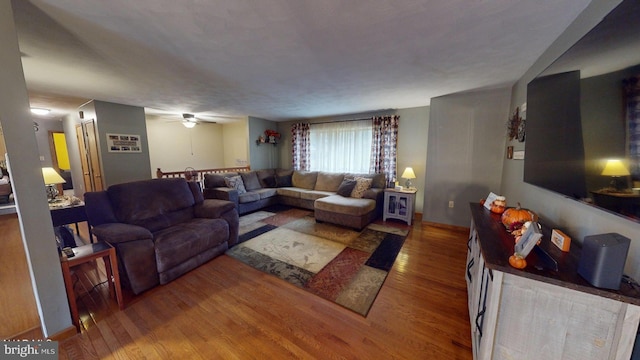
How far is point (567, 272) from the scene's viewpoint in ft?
2.96

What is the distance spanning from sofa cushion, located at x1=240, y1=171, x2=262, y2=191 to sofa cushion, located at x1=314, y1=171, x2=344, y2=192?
143 centimetres

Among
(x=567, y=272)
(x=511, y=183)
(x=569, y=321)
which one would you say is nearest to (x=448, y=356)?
(x=569, y=321)

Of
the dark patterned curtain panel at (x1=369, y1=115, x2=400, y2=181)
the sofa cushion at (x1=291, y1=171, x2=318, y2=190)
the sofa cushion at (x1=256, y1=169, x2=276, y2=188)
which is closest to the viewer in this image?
the dark patterned curtain panel at (x1=369, y1=115, x2=400, y2=181)

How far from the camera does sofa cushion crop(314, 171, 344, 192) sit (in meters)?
4.67

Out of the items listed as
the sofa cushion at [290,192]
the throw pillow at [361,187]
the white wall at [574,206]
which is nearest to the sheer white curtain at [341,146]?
the throw pillow at [361,187]

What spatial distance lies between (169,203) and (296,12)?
2548 millimetres

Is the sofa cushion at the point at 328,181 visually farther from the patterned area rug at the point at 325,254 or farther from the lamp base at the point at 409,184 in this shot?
the lamp base at the point at 409,184

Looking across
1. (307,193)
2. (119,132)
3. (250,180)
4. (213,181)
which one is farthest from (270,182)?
(119,132)

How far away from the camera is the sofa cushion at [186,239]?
1971 millimetres

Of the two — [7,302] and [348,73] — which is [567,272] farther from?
[7,302]

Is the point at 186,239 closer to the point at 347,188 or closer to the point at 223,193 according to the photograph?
the point at 223,193

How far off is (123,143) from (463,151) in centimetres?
605

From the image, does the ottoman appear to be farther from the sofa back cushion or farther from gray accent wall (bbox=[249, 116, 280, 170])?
gray accent wall (bbox=[249, 116, 280, 170])

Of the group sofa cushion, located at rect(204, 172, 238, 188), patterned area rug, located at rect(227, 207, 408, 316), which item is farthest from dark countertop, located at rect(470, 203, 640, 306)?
sofa cushion, located at rect(204, 172, 238, 188)
